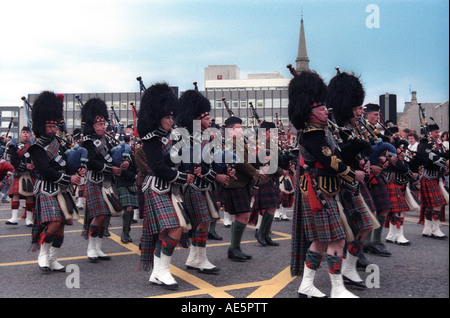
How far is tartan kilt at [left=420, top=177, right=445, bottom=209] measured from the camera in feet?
25.2

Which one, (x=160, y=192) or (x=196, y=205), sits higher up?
(x=160, y=192)

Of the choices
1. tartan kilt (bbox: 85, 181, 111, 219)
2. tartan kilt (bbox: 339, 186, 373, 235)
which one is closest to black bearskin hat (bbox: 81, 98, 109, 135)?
tartan kilt (bbox: 85, 181, 111, 219)

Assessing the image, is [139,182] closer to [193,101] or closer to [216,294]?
[193,101]

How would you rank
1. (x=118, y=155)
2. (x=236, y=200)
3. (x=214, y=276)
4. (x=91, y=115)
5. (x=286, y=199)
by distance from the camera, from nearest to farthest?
1. (x=214, y=276)
2. (x=236, y=200)
3. (x=91, y=115)
4. (x=118, y=155)
5. (x=286, y=199)

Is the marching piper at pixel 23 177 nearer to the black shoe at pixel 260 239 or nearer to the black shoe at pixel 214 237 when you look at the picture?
the black shoe at pixel 214 237

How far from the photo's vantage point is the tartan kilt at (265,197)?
6930 mm

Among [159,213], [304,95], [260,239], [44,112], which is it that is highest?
[304,95]

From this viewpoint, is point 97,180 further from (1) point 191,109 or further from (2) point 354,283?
(2) point 354,283

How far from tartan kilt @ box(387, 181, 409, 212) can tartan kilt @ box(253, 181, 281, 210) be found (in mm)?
1846

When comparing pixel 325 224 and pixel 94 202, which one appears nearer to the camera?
pixel 325 224

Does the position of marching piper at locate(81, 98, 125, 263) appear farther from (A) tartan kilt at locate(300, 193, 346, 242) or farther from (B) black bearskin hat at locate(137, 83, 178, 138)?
(A) tartan kilt at locate(300, 193, 346, 242)

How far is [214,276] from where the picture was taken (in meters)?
5.19

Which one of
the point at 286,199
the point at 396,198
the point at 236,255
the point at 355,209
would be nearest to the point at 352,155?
the point at 355,209

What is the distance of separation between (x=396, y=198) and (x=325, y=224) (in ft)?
11.6
